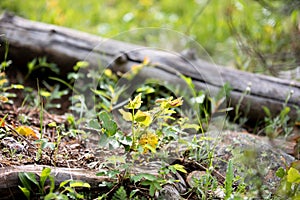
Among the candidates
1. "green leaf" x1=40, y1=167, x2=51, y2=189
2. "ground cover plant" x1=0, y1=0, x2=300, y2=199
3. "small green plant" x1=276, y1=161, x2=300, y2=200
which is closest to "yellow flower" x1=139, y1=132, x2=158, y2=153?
"ground cover plant" x1=0, y1=0, x2=300, y2=199

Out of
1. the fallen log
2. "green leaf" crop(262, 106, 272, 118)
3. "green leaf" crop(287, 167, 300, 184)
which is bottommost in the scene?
"green leaf" crop(287, 167, 300, 184)

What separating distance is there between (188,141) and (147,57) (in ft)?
3.28

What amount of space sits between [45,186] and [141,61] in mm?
1539

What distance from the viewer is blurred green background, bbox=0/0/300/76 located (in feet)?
12.3

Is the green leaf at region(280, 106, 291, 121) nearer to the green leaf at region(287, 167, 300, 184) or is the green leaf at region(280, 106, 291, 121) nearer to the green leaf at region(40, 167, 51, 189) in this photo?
the green leaf at region(287, 167, 300, 184)

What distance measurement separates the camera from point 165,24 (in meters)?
4.90

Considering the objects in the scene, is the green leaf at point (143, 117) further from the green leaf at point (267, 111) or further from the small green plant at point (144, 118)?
the green leaf at point (267, 111)

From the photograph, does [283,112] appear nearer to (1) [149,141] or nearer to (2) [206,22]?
(1) [149,141]

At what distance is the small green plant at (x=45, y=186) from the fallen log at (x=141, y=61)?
123 cm

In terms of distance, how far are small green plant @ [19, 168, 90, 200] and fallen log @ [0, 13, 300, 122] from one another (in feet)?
4.04

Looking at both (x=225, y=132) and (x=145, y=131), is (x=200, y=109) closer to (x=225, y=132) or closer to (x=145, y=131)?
(x=225, y=132)

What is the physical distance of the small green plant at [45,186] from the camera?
6.26ft

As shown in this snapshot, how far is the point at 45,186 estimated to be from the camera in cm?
200

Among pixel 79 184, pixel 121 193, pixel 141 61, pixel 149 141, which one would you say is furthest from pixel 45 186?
pixel 141 61
